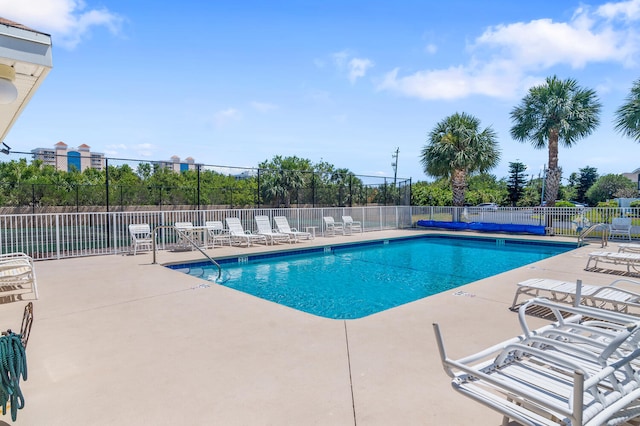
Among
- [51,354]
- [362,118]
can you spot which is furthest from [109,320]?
[362,118]

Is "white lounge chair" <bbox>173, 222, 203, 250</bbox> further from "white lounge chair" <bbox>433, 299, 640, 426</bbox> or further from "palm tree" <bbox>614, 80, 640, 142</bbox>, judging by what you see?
"palm tree" <bbox>614, 80, 640, 142</bbox>

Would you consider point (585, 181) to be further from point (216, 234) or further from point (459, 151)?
point (216, 234)

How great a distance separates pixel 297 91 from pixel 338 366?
1199 centimetres

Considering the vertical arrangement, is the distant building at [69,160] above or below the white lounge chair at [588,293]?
above

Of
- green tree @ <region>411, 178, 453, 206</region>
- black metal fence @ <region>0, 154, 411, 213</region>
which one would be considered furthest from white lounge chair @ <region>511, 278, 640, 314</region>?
green tree @ <region>411, 178, 453, 206</region>

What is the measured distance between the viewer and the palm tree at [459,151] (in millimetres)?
16766

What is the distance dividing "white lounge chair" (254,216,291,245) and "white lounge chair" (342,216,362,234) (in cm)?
316

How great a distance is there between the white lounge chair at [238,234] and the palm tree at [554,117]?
1255 centimetres

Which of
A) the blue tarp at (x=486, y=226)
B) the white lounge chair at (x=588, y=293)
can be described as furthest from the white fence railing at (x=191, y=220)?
the white lounge chair at (x=588, y=293)

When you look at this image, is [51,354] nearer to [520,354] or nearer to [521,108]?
[520,354]

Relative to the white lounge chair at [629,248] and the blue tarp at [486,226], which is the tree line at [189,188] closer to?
the blue tarp at [486,226]

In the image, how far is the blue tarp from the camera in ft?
45.4

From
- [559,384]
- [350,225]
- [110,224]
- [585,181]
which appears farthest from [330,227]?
[585,181]

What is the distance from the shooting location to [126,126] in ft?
47.1
